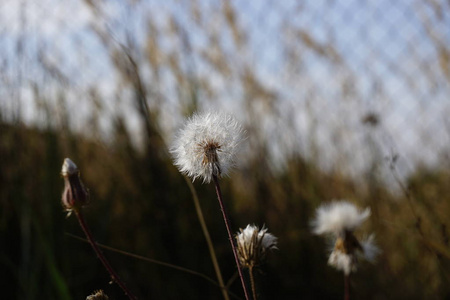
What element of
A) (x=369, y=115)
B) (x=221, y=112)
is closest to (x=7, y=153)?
(x=221, y=112)

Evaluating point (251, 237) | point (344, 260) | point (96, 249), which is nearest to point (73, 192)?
point (96, 249)

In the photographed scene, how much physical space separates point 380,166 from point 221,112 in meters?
1.43

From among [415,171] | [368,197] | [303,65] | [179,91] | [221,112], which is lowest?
[221,112]

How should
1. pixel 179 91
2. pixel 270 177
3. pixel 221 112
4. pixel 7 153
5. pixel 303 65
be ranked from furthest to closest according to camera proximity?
pixel 303 65 → pixel 270 177 → pixel 179 91 → pixel 7 153 → pixel 221 112

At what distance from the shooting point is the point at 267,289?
5.13ft

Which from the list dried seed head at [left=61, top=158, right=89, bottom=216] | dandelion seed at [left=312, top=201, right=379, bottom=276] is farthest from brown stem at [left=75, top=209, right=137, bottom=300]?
dandelion seed at [left=312, top=201, right=379, bottom=276]

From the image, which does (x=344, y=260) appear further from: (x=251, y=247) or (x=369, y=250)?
(x=251, y=247)

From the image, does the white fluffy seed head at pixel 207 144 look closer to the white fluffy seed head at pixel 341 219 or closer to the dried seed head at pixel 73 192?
the dried seed head at pixel 73 192

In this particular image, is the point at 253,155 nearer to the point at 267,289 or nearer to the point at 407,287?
the point at 267,289

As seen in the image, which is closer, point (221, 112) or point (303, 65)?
point (221, 112)

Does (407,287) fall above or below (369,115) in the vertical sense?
below

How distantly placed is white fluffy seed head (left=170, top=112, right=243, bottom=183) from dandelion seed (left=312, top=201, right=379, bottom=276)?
0.35m

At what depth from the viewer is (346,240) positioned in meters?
0.86

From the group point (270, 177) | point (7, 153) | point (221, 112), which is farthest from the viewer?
point (270, 177)
